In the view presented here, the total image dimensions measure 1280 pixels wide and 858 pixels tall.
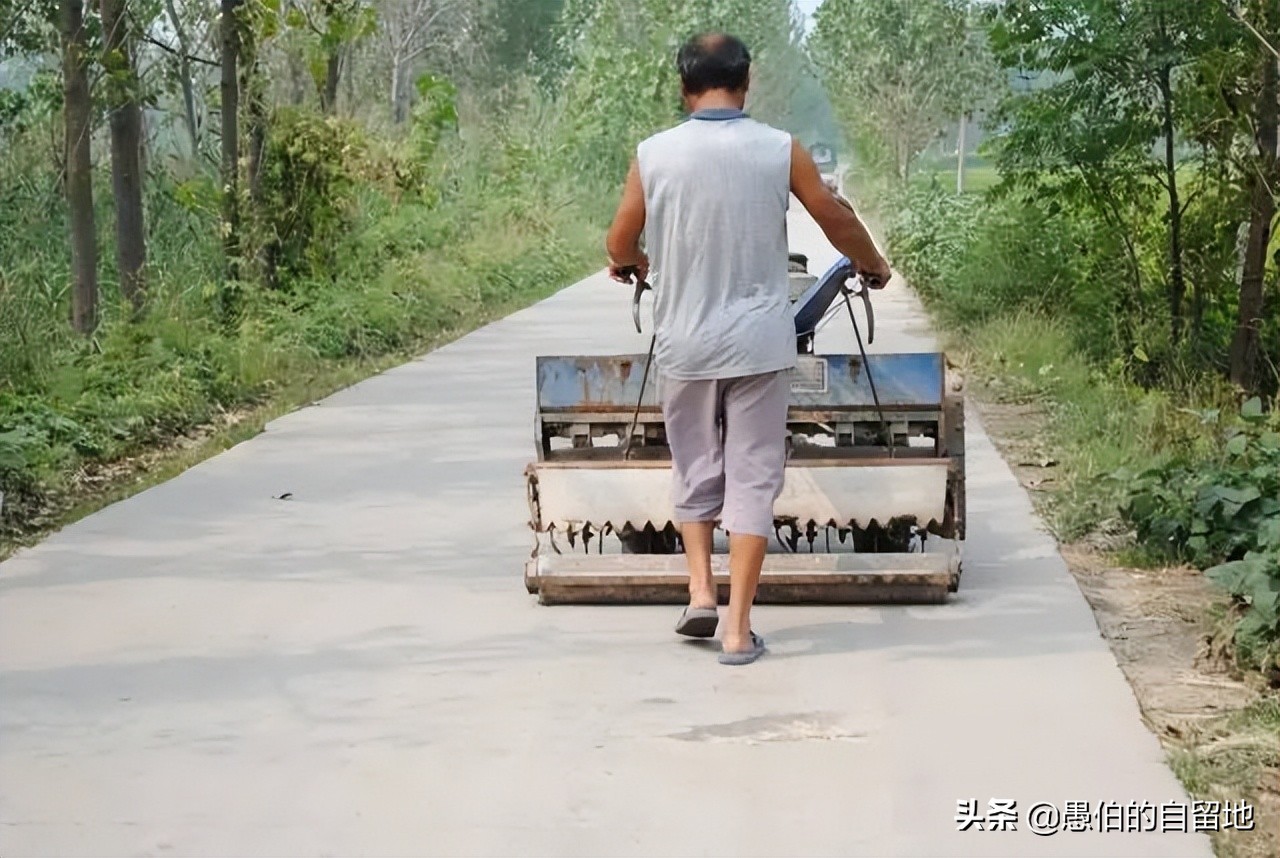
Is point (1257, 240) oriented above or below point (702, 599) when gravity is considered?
above

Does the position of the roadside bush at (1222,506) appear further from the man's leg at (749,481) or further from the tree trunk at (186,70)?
the tree trunk at (186,70)

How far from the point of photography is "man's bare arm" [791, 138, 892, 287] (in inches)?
261

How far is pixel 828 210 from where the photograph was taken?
6.71 meters

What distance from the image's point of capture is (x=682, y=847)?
4.93m

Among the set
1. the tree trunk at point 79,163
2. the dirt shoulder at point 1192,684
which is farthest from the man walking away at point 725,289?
the tree trunk at point 79,163

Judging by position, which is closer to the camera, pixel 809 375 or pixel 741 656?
pixel 741 656

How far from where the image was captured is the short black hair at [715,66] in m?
6.66

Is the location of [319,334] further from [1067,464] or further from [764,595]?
[764,595]

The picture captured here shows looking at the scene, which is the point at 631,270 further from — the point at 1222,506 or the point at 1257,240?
the point at 1257,240

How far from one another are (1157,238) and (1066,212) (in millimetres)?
684

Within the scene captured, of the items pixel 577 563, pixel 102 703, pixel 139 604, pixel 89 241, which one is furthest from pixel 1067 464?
pixel 89 241

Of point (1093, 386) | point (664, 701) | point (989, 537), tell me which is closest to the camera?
point (664, 701)

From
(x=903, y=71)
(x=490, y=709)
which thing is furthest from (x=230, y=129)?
(x=903, y=71)

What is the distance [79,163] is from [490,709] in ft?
29.2
